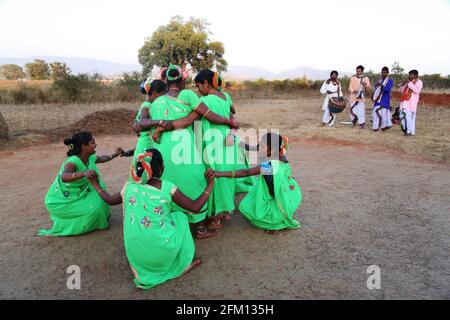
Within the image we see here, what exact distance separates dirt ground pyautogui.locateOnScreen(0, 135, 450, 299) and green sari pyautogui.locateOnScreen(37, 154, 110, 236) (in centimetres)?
12

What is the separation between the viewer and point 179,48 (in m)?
32.8

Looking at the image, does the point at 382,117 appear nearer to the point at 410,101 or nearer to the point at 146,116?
the point at 410,101

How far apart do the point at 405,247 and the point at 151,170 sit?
264cm

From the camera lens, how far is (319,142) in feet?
30.6

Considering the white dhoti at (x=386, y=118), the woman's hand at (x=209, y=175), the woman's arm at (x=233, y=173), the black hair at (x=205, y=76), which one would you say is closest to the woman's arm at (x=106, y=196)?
the woman's hand at (x=209, y=175)

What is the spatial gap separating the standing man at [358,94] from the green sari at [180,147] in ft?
27.6

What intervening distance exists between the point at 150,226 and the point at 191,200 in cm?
49

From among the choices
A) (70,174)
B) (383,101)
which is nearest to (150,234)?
(70,174)

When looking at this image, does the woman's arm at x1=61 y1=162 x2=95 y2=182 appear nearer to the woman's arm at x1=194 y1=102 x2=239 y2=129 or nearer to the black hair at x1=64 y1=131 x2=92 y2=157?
the black hair at x1=64 y1=131 x2=92 y2=157

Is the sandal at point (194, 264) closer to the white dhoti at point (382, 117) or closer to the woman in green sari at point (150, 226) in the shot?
the woman in green sari at point (150, 226)

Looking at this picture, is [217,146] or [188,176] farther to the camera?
[217,146]

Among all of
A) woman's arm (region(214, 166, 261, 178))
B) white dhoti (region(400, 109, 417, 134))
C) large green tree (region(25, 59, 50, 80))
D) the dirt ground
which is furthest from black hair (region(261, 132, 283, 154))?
large green tree (region(25, 59, 50, 80))

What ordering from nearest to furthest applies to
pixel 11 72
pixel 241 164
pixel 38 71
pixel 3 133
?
pixel 241 164
pixel 3 133
pixel 38 71
pixel 11 72
